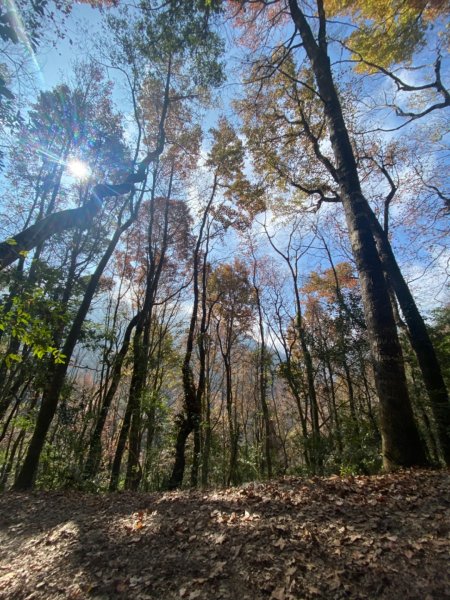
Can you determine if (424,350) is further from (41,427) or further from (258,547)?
(41,427)

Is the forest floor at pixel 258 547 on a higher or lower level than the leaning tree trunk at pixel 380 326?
lower

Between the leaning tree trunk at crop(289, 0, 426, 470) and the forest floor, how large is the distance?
386 millimetres

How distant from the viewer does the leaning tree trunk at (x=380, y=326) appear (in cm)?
384

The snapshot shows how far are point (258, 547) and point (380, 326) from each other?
3166mm

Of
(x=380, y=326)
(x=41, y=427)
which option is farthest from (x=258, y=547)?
(x=41, y=427)

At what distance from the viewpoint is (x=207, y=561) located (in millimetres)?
2566

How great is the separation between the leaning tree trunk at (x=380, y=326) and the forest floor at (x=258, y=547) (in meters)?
0.39

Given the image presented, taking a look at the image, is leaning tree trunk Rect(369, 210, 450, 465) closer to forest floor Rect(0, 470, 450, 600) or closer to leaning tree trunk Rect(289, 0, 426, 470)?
leaning tree trunk Rect(289, 0, 426, 470)

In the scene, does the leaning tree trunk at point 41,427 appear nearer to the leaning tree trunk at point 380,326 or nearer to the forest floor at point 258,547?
the forest floor at point 258,547

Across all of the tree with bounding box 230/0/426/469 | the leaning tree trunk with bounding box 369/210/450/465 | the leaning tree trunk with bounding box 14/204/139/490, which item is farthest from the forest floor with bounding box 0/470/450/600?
the leaning tree trunk with bounding box 14/204/139/490

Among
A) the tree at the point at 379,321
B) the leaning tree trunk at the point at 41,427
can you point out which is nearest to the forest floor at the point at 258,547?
the tree at the point at 379,321

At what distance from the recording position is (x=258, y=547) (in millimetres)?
2605

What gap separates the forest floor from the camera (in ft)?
6.76

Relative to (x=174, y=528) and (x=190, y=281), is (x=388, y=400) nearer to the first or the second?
(x=174, y=528)
